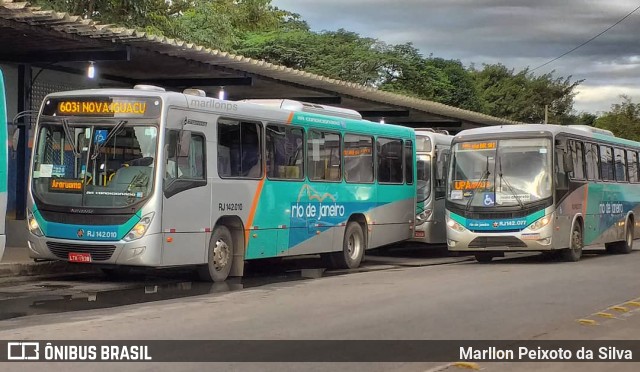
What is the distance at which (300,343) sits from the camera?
8.63m

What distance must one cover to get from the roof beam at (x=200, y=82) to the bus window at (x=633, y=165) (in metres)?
11.0

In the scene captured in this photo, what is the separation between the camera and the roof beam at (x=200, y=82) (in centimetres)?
2098

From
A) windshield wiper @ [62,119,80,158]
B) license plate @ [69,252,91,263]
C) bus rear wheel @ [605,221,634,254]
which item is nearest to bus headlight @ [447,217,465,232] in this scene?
bus rear wheel @ [605,221,634,254]

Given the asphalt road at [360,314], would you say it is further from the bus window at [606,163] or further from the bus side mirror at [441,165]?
the bus window at [606,163]

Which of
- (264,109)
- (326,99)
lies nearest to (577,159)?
(264,109)

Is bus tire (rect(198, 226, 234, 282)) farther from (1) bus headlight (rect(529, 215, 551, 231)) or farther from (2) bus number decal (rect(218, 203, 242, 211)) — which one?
(1) bus headlight (rect(529, 215, 551, 231))

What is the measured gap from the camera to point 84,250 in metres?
12.8

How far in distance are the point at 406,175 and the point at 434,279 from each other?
519 cm

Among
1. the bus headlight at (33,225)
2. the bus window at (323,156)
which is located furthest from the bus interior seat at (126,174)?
the bus window at (323,156)

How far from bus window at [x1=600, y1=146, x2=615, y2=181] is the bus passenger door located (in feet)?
40.1

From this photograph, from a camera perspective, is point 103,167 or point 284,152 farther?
point 284,152

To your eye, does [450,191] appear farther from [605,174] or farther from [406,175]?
[605,174]

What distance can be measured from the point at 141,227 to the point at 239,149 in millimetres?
2522

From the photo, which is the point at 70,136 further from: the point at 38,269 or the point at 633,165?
the point at 633,165
